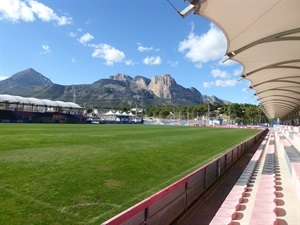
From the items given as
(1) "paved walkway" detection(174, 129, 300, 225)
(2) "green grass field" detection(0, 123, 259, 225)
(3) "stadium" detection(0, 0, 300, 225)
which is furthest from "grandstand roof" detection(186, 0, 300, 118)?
(2) "green grass field" detection(0, 123, 259, 225)

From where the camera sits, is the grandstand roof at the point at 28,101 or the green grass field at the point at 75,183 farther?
the grandstand roof at the point at 28,101

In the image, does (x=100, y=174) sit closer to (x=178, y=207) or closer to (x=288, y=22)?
(x=178, y=207)

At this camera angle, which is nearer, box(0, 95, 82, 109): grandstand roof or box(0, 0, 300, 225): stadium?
box(0, 0, 300, 225): stadium

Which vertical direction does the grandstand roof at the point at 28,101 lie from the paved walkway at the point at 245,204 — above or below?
above

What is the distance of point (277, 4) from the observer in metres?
7.36

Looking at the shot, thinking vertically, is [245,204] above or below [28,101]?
below

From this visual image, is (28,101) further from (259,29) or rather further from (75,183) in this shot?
(259,29)

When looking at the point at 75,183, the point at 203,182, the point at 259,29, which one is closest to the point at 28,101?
the point at 75,183

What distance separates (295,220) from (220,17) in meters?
→ 5.47

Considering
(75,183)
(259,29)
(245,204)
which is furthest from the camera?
(259,29)

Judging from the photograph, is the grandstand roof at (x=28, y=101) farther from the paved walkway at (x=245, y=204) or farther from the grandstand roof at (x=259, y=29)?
the paved walkway at (x=245, y=204)

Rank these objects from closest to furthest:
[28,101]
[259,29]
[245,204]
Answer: [245,204], [259,29], [28,101]

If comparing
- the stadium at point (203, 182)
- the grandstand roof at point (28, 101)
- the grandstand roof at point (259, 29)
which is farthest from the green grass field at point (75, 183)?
the grandstand roof at point (28, 101)

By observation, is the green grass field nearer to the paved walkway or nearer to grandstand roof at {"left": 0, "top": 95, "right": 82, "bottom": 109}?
the paved walkway
